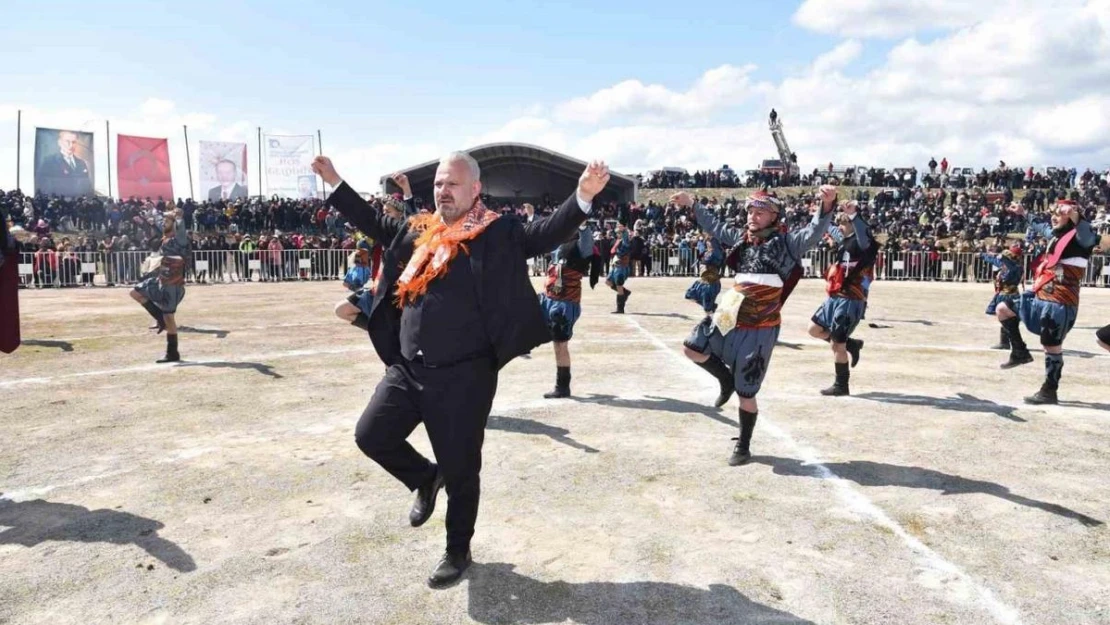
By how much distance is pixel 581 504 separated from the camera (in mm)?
4980

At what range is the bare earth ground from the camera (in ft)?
12.2

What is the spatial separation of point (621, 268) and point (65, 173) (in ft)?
101

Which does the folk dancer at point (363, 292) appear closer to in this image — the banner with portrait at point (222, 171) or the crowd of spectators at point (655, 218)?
the crowd of spectators at point (655, 218)

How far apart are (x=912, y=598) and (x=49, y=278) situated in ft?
88.4

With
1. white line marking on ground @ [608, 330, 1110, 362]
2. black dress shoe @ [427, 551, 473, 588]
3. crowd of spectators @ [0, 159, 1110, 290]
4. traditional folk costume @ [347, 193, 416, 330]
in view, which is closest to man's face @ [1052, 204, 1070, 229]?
white line marking on ground @ [608, 330, 1110, 362]

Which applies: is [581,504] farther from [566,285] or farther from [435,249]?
[566,285]

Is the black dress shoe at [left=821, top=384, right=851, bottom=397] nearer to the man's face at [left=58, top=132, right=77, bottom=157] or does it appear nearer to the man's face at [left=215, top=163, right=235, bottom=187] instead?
the man's face at [left=215, top=163, right=235, bottom=187]

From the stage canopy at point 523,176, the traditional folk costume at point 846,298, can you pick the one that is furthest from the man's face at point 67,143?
the traditional folk costume at point 846,298

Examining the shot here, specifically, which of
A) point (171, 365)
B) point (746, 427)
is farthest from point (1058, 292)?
point (171, 365)

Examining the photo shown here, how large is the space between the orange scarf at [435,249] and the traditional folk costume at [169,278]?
7527 millimetres

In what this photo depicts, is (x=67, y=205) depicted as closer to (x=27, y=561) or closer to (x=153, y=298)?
(x=153, y=298)

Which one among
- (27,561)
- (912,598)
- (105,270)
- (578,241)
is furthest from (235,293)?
(912,598)

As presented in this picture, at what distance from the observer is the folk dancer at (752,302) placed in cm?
593

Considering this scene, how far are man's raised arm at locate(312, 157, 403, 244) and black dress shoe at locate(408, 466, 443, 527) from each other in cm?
146
